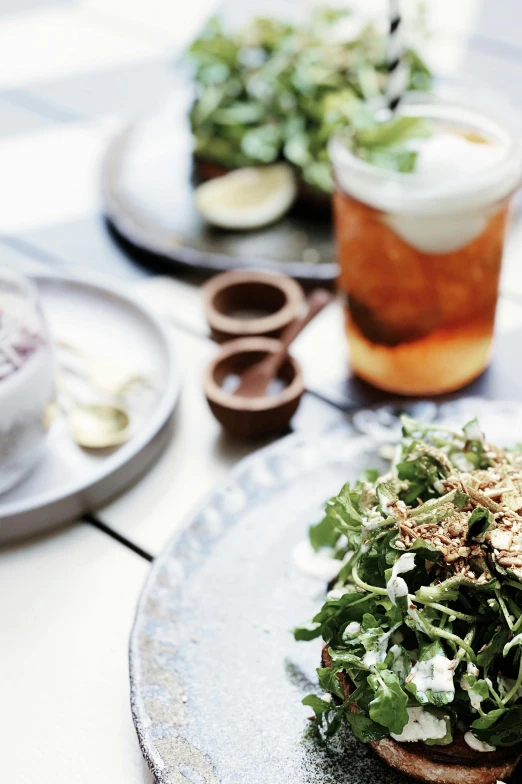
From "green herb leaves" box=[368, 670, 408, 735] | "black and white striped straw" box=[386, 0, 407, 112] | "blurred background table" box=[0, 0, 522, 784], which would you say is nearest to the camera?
"green herb leaves" box=[368, 670, 408, 735]

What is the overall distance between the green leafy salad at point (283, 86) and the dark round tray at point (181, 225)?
0.22ft

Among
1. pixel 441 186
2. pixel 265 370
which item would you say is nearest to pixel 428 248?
pixel 441 186

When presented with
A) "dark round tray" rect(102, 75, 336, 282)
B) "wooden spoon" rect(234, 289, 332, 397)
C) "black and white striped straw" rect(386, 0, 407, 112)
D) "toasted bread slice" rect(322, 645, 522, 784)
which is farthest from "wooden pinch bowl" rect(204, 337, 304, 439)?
"toasted bread slice" rect(322, 645, 522, 784)

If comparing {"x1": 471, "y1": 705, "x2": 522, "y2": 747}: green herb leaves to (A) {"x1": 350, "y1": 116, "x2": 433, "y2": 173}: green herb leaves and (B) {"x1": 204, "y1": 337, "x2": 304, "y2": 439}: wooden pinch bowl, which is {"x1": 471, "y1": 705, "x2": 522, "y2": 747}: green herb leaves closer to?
(B) {"x1": 204, "y1": 337, "x2": 304, "y2": 439}: wooden pinch bowl

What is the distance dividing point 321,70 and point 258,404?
74cm

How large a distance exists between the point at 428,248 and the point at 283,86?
61cm

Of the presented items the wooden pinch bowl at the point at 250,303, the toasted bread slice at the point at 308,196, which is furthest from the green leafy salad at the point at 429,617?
the toasted bread slice at the point at 308,196

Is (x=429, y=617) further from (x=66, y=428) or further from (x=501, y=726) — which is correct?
(x=66, y=428)

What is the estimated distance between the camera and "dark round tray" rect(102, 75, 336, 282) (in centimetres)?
132

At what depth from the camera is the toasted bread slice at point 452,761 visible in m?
0.64

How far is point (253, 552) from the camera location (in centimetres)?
86

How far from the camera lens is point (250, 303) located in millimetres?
1231

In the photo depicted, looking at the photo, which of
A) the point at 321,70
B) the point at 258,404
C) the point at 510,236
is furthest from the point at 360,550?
the point at 321,70

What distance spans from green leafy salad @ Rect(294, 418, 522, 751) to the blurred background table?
0.21 m
